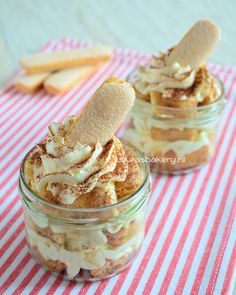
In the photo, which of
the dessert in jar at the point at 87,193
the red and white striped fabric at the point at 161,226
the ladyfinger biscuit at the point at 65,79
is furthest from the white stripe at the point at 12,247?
the ladyfinger biscuit at the point at 65,79

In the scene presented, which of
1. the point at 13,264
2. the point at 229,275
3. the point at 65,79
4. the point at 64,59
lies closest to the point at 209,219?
the point at 229,275

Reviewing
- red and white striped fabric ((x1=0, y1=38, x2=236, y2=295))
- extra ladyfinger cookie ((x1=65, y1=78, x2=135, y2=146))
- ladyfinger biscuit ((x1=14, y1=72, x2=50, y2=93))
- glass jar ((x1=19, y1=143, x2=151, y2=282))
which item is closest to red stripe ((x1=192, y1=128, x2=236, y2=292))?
red and white striped fabric ((x1=0, y1=38, x2=236, y2=295))

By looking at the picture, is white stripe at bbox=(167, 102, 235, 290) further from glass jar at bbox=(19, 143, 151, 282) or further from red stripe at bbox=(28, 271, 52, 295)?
red stripe at bbox=(28, 271, 52, 295)

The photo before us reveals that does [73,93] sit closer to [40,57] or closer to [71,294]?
[40,57]

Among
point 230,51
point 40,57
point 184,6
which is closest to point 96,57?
point 40,57

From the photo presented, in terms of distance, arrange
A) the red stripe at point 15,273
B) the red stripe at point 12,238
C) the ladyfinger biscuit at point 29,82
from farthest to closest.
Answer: the ladyfinger biscuit at point 29,82, the red stripe at point 12,238, the red stripe at point 15,273

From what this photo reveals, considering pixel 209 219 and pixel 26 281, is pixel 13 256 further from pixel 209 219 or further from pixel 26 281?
pixel 209 219

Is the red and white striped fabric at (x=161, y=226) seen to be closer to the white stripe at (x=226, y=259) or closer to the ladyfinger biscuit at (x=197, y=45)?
the white stripe at (x=226, y=259)
